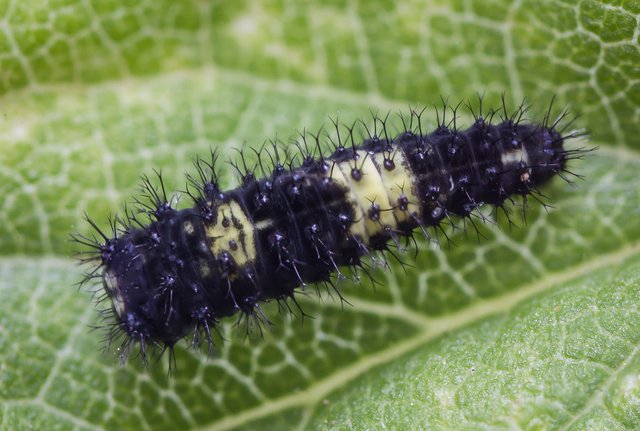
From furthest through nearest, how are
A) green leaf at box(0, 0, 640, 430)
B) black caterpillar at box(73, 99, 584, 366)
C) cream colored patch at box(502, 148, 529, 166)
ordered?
green leaf at box(0, 0, 640, 430) → cream colored patch at box(502, 148, 529, 166) → black caterpillar at box(73, 99, 584, 366)

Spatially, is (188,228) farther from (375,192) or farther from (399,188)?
(399,188)

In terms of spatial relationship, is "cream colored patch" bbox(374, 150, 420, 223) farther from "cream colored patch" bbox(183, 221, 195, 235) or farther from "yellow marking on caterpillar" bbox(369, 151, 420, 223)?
"cream colored patch" bbox(183, 221, 195, 235)

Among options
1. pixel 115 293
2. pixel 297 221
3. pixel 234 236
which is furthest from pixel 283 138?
pixel 115 293

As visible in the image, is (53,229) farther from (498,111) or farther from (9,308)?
(498,111)

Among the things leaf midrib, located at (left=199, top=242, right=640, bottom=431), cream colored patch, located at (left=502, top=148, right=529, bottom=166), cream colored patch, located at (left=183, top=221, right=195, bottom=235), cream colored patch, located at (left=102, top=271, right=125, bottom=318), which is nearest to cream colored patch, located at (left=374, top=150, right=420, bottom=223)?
cream colored patch, located at (left=502, top=148, right=529, bottom=166)

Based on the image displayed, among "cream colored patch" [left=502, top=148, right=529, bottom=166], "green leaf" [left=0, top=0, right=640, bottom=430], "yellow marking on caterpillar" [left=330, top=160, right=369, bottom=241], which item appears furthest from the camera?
"green leaf" [left=0, top=0, right=640, bottom=430]

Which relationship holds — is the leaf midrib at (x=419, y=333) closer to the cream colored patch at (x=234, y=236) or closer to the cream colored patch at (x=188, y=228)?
the cream colored patch at (x=234, y=236)

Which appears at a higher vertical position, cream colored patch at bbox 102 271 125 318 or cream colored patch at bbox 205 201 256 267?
cream colored patch at bbox 205 201 256 267

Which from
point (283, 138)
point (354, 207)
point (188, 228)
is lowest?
point (354, 207)
